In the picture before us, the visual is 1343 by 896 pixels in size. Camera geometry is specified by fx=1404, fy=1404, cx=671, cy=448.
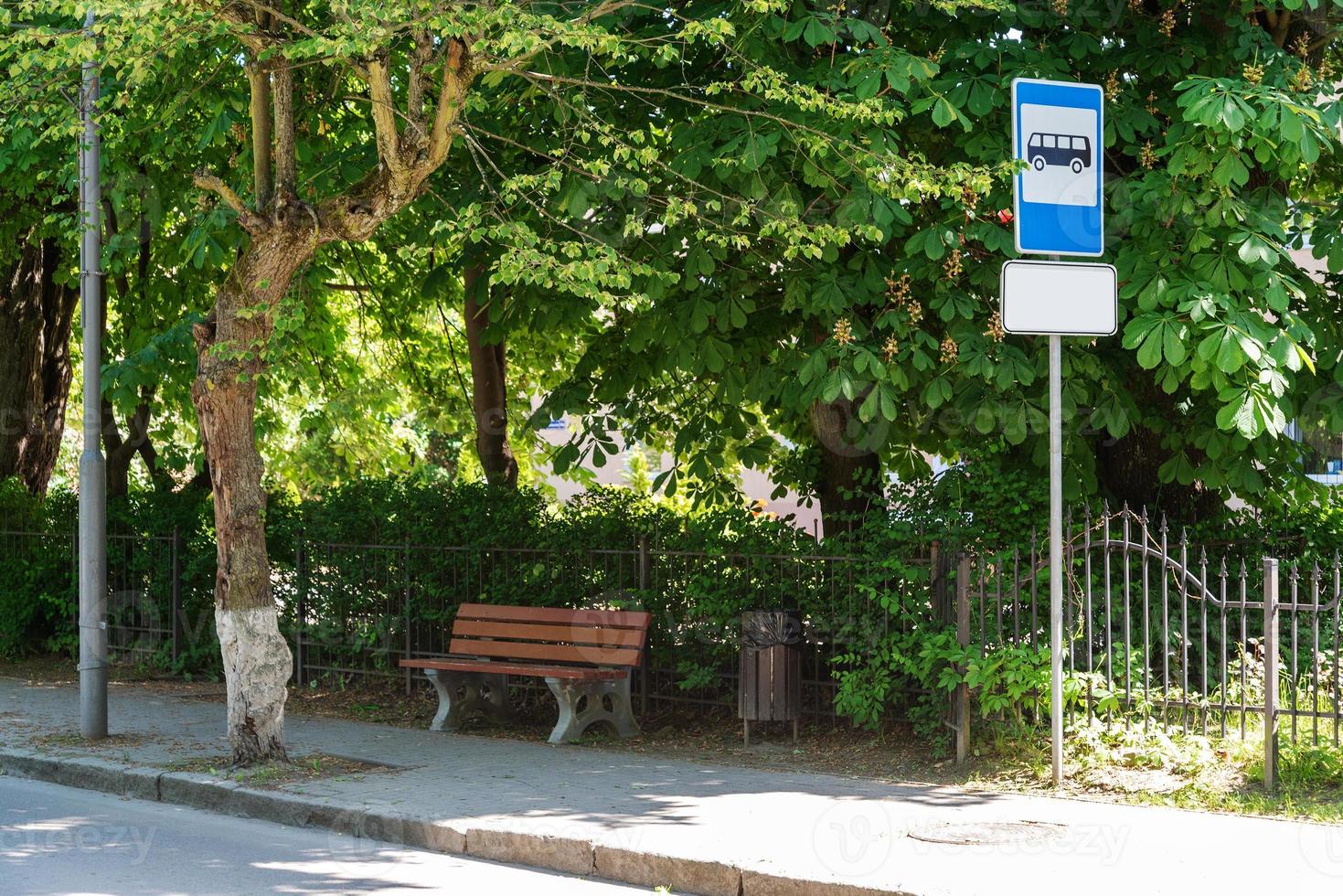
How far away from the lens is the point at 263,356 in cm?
927

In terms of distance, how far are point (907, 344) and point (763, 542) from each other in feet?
6.69

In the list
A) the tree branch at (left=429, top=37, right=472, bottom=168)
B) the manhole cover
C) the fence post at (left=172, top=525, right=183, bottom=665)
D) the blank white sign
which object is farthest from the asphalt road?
the fence post at (left=172, top=525, right=183, bottom=665)

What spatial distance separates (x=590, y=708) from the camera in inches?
411

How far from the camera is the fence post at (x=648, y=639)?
10.9 metres

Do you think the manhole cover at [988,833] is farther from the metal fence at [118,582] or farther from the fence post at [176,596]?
the metal fence at [118,582]

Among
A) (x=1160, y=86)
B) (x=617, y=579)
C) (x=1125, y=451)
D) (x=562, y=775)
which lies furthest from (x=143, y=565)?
(x=1160, y=86)

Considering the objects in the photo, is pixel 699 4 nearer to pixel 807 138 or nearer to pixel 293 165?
pixel 807 138

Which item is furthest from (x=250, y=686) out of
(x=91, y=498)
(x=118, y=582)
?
(x=118, y=582)

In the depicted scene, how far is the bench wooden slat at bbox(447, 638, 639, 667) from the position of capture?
34.4 ft

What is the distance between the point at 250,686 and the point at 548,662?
241 centimetres

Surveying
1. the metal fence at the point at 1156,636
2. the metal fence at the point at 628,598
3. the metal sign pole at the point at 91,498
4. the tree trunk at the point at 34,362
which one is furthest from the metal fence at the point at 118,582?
the metal fence at the point at 1156,636

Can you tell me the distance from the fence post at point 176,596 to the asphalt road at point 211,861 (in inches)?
220

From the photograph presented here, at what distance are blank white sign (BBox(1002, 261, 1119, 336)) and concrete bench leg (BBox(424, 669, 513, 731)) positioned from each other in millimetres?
5126

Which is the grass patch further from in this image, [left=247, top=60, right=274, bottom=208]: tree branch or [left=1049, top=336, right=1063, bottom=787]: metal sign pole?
[left=1049, top=336, right=1063, bottom=787]: metal sign pole
